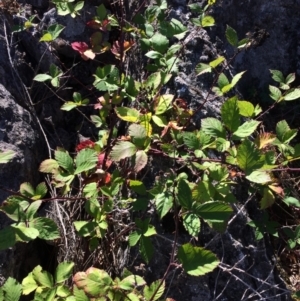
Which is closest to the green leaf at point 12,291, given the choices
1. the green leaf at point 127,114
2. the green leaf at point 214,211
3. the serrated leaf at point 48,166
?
the serrated leaf at point 48,166

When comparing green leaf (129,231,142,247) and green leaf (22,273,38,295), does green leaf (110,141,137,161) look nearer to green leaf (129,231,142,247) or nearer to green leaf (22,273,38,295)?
green leaf (129,231,142,247)

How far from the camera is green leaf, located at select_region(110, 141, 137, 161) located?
1.55m

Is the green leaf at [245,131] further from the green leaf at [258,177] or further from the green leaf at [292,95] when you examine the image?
the green leaf at [292,95]

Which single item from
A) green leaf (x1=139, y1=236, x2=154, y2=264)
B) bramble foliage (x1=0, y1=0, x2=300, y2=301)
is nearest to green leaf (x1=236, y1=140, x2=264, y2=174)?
bramble foliage (x1=0, y1=0, x2=300, y2=301)

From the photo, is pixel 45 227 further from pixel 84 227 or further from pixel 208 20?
pixel 208 20

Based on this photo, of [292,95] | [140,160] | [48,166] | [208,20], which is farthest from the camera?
[208,20]

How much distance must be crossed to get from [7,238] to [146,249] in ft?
1.37

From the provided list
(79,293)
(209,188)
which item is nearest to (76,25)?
(209,188)

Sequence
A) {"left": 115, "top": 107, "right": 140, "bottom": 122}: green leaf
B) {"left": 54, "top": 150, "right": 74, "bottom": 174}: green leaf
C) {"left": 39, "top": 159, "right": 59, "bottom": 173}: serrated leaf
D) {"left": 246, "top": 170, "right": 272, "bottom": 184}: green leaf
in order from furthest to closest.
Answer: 1. {"left": 115, "top": 107, "right": 140, "bottom": 122}: green leaf
2. {"left": 39, "top": 159, "right": 59, "bottom": 173}: serrated leaf
3. {"left": 54, "top": 150, "right": 74, "bottom": 174}: green leaf
4. {"left": 246, "top": 170, "right": 272, "bottom": 184}: green leaf

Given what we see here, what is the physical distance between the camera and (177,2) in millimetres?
2240

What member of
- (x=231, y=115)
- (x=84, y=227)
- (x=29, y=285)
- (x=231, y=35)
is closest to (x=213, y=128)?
(x=231, y=115)

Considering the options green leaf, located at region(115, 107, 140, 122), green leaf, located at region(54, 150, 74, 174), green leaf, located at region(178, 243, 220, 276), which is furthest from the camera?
green leaf, located at region(115, 107, 140, 122)

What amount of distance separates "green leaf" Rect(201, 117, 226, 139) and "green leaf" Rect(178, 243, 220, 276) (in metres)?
0.42

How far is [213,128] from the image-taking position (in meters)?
1.62
